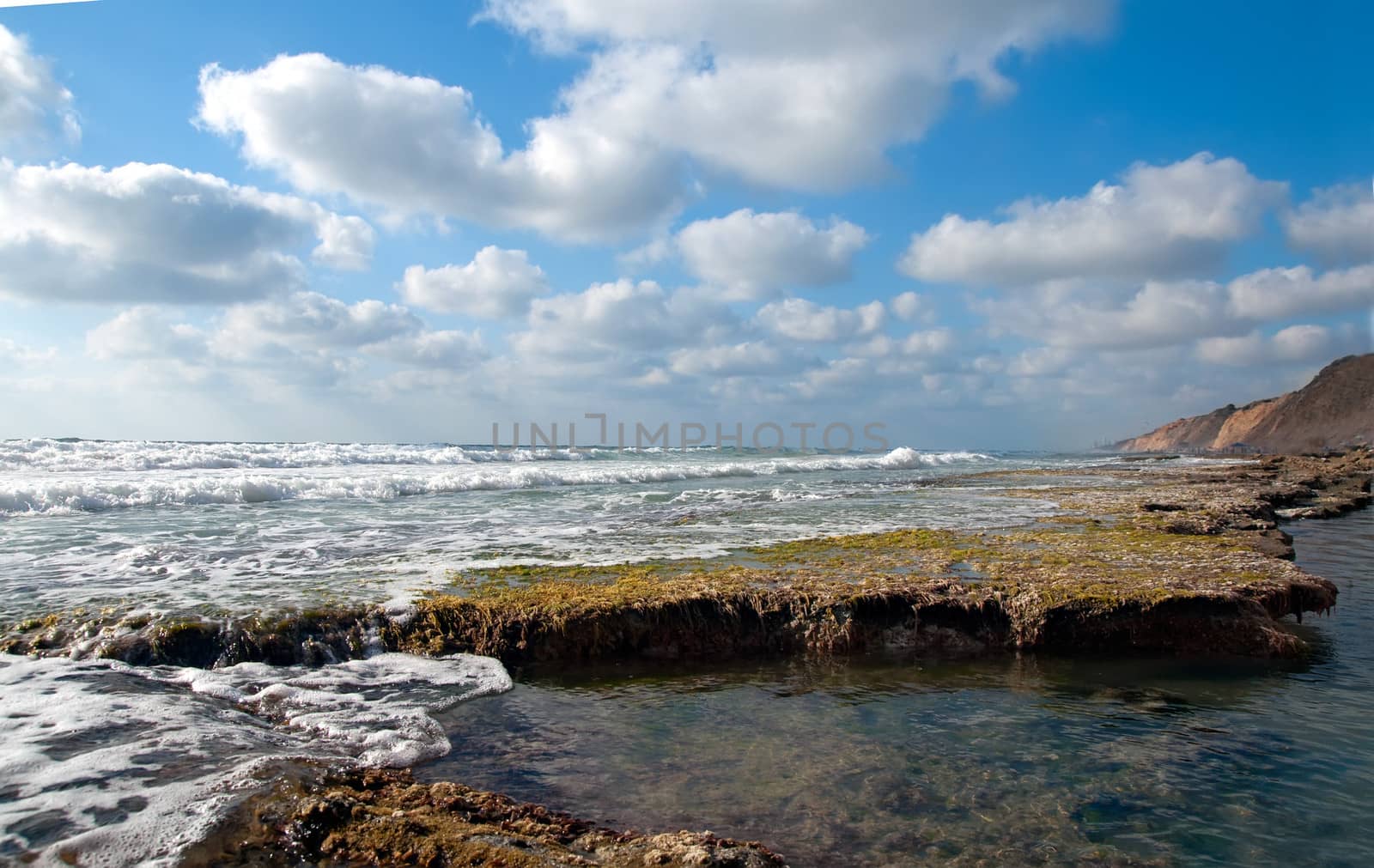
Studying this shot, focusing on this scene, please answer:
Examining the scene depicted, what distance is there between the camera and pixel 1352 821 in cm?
421

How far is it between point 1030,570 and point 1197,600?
6.47ft

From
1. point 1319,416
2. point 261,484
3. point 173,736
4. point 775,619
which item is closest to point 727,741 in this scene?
point 775,619

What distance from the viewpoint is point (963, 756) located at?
196 inches

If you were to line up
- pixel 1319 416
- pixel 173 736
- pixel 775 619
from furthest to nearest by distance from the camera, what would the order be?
pixel 1319 416 → pixel 775 619 → pixel 173 736

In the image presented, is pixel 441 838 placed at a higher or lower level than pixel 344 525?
lower

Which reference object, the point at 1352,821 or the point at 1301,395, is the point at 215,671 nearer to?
the point at 1352,821

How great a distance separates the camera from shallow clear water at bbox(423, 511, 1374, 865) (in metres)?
4.05

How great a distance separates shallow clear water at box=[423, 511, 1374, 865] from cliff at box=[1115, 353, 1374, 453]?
294 feet

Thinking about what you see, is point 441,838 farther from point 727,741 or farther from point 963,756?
point 963,756

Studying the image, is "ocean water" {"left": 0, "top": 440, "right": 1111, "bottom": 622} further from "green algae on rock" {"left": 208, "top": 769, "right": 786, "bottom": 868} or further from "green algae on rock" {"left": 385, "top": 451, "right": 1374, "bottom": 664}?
"green algae on rock" {"left": 208, "top": 769, "right": 786, "bottom": 868}

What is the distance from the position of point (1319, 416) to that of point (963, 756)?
385ft

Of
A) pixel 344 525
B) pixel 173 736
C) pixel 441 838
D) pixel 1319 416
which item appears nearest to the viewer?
pixel 441 838

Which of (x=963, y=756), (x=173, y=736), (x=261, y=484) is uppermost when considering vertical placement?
(x=261, y=484)

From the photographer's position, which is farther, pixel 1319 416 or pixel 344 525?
pixel 1319 416
